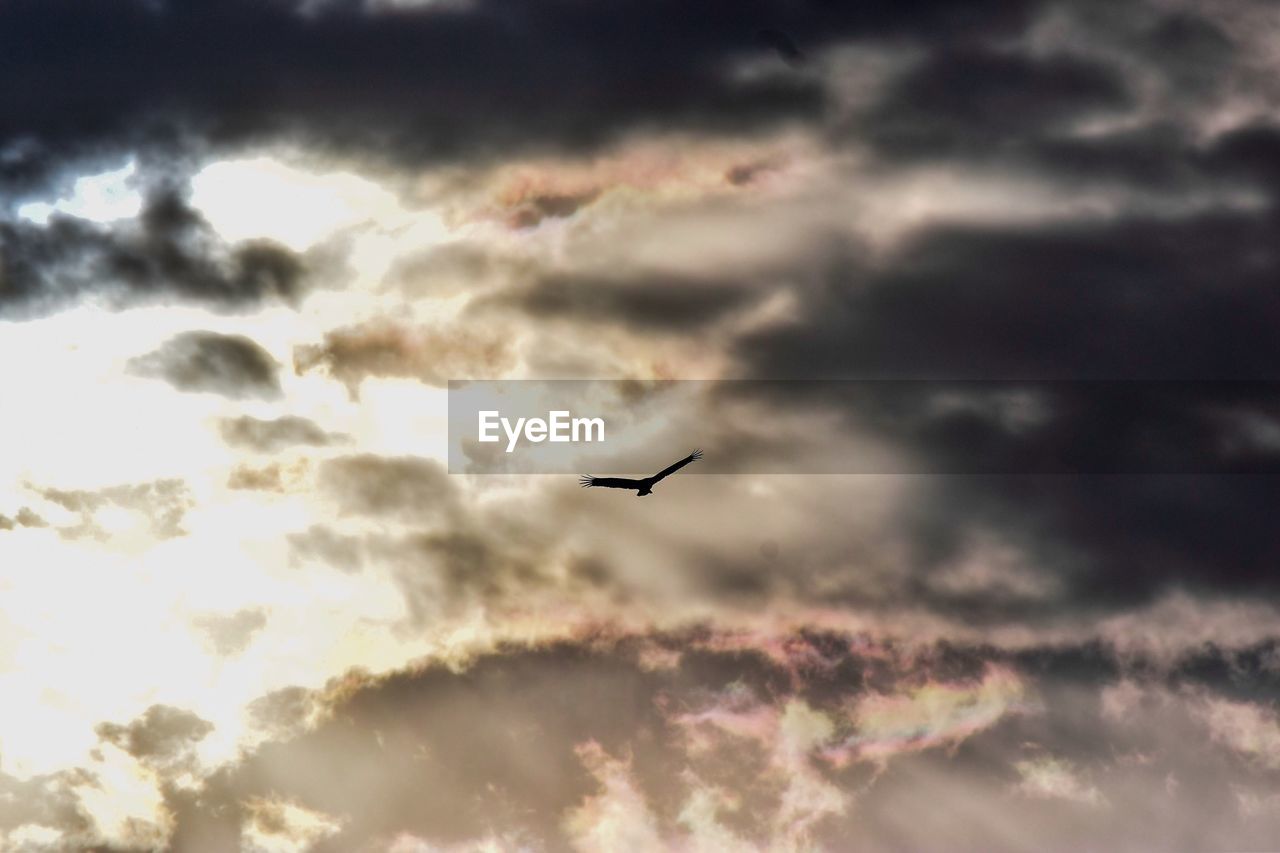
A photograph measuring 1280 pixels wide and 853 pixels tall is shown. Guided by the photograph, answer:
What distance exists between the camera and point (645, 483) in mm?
100750

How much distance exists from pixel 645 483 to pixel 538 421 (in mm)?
24843

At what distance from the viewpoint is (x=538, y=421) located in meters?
122

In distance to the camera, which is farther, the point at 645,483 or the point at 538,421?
the point at 538,421
